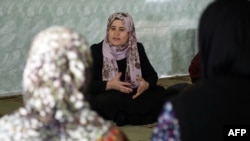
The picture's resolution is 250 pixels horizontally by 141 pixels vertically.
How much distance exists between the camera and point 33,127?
1.34 meters

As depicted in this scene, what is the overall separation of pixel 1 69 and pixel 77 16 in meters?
0.91

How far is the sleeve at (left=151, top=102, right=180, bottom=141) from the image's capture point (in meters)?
1.37

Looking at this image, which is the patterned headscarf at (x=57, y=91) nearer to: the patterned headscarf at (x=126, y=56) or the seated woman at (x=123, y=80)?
the seated woman at (x=123, y=80)

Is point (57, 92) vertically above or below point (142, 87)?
above

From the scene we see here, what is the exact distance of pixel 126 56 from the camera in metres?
3.88

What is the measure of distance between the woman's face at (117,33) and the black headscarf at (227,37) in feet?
7.66

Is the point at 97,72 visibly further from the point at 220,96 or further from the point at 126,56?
the point at 220,96

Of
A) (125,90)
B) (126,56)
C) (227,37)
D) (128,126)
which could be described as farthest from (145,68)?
(227,37)

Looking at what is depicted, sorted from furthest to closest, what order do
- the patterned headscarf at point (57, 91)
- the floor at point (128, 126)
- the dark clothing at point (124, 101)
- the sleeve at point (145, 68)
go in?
the sleeve at point (145, 68)
the dark clothing at point (124, 101)
the floor at point (128, 126)
the patterned headscarf at point (57, 91)

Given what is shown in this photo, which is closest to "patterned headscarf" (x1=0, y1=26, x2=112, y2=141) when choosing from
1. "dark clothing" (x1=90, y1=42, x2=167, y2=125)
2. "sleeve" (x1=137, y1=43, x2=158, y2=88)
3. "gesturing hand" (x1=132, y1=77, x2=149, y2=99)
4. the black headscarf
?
the black headscarf

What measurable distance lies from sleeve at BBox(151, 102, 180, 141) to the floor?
187 centimetres

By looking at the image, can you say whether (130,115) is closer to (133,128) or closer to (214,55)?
(133,128)

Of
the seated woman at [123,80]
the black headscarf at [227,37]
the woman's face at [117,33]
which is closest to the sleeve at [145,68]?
the seated woman at [123,80]

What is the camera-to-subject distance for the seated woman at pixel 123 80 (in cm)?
364
